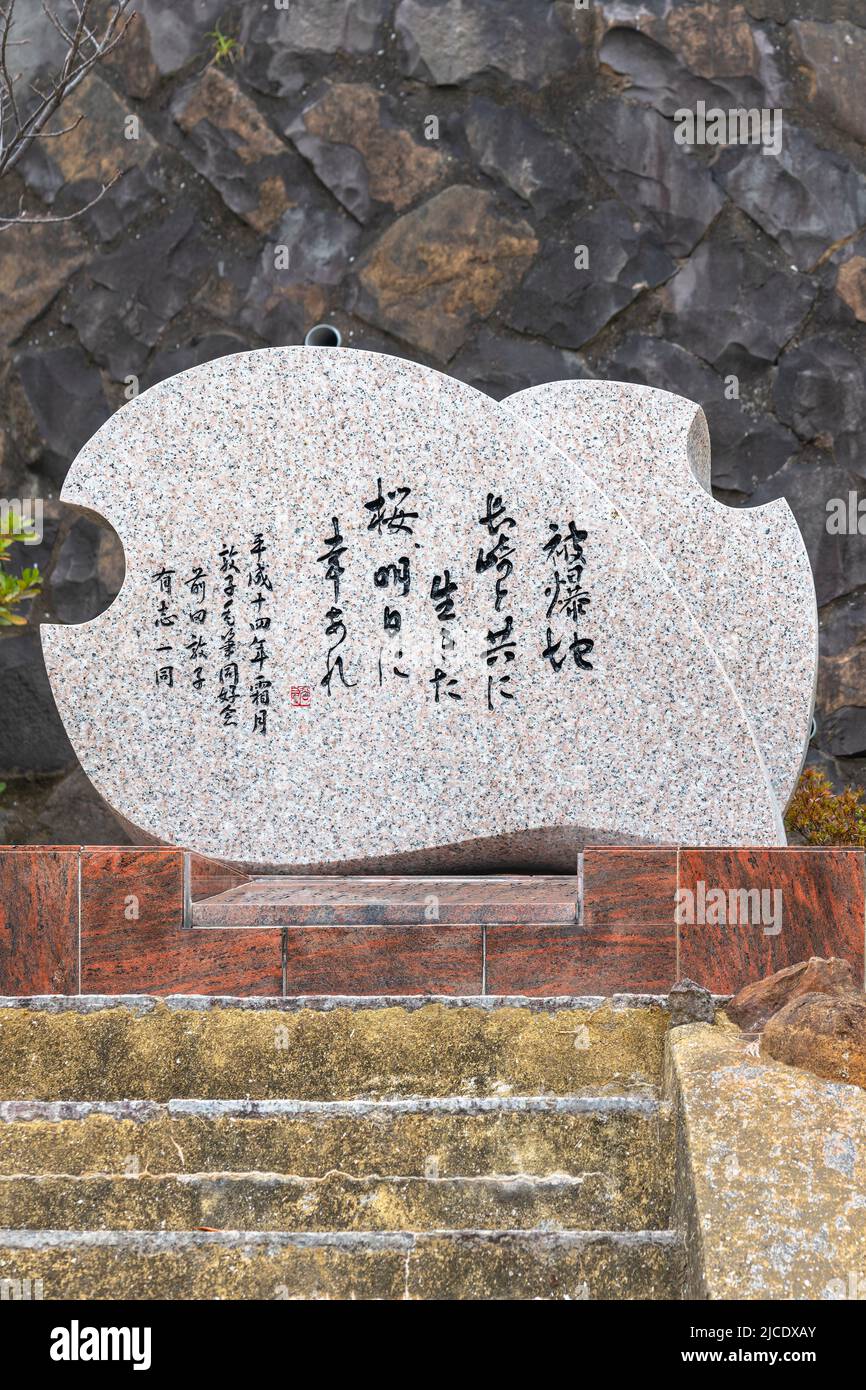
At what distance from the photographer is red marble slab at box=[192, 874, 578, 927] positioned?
4.59 m

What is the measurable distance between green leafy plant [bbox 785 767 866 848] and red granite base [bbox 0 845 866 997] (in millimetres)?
3203

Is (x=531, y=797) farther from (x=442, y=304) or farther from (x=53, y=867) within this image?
(x=442, y=304)

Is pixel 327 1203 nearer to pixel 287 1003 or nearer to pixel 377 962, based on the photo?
pixel 287 1003

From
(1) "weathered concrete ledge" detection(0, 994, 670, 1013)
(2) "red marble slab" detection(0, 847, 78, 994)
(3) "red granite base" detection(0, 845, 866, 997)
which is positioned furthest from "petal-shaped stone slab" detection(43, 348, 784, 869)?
(1) "weathered concrete ledge" detection(0, 994, 670, 1013)

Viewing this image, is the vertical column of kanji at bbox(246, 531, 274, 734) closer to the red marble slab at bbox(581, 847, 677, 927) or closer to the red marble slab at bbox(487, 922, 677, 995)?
the red marble slab at bbox(487, 922, 677, 995)

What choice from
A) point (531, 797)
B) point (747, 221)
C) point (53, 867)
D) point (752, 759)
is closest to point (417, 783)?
point (531, 797)

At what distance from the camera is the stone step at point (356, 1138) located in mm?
2957

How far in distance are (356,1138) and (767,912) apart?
5.68 feet

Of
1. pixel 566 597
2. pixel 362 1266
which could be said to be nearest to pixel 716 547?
pixel 566 597

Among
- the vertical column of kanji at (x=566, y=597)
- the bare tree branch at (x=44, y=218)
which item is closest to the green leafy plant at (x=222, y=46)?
the bare tree branch at (x=44, y=218)

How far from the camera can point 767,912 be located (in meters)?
4.29

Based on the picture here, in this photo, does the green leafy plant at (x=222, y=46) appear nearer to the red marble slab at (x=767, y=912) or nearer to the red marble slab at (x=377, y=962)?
the red marble slab at (x=377, y=962)

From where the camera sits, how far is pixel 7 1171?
299cm

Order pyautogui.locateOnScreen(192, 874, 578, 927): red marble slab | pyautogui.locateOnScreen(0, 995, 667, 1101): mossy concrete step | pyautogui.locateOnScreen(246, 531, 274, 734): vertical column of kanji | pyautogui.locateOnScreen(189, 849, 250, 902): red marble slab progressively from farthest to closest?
pyautogui.locateOnScreen(246, 531, 274, 734): vertical column of kanji, pyautogui.locateOnScreen(189, 849, 250, 902): red marble slab, pyautogui.locateOnScreen(192, 874, 578, 927): red marble slab, pyautogui.locateOnScreen(0, 995, 667, 1101): mossy concrete step
